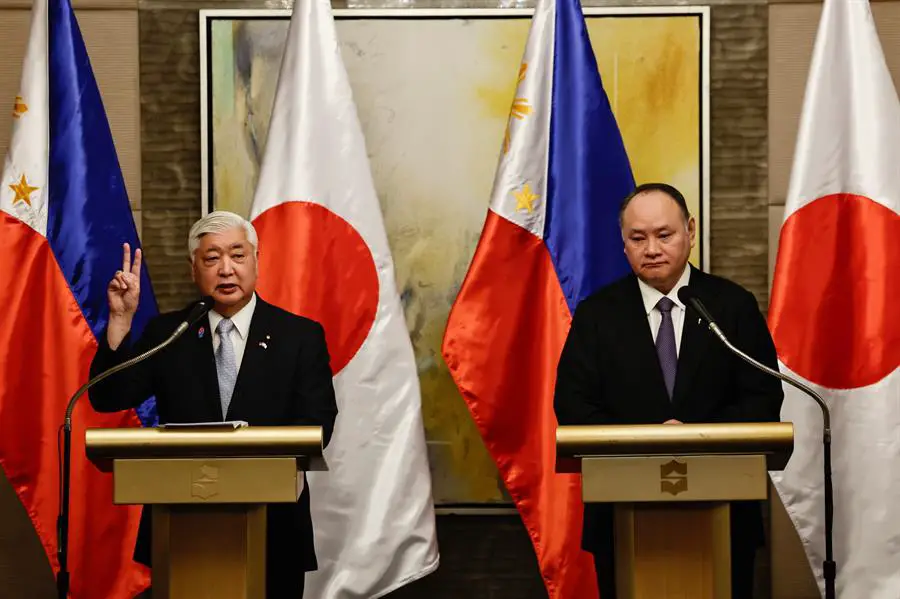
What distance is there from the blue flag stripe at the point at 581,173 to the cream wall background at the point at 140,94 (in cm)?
51

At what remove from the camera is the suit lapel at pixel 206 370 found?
8.87 ft

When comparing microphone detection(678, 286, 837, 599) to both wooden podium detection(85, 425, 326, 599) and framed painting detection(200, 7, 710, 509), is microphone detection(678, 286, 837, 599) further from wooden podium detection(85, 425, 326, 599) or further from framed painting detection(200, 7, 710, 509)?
framed painting detection(200, 7, 710, 509)

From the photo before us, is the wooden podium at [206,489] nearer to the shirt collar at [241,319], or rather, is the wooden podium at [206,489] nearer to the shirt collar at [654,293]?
the shirt collar at [241,319]

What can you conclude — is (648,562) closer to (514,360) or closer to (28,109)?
(514,360)

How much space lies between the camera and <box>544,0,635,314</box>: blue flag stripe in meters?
3.46

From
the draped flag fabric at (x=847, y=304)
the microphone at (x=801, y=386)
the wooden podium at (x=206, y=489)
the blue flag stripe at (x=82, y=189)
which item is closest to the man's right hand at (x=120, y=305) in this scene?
the wooden podium at (x=206, y=489)

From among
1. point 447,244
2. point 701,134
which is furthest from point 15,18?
point 701,134

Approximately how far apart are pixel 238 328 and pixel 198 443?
2.07 ft

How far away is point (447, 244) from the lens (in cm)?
390

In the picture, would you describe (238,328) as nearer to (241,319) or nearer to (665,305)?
(241,319)

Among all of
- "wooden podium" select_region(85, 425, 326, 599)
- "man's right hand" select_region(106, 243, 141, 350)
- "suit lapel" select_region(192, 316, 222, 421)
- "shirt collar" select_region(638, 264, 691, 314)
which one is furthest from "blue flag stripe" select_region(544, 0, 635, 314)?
"wooden podium" select_region(85, 425, 326, 599)

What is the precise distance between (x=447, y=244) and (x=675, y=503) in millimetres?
1838

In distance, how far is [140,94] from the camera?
395 centimetres

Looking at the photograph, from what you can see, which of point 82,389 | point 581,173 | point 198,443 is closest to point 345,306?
point 581,173
